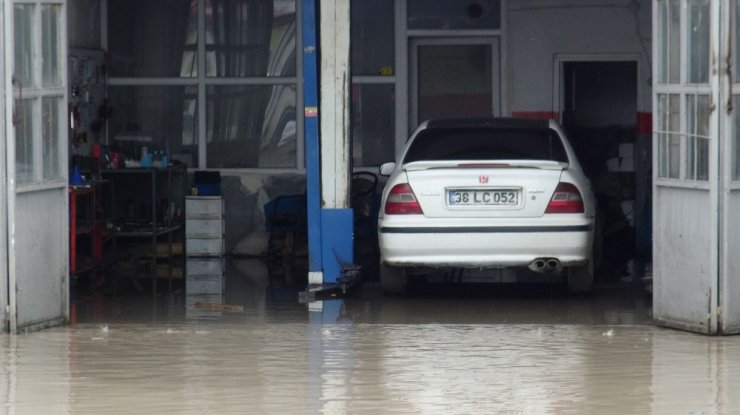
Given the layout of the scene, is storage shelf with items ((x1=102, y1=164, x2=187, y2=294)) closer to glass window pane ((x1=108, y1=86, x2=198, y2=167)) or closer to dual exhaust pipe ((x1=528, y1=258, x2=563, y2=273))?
glass window pane ((x1=108, y1=86, x2=198, y2=167))

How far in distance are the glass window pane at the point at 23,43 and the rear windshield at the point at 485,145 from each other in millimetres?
3582

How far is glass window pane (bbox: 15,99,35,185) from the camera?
10273 mm

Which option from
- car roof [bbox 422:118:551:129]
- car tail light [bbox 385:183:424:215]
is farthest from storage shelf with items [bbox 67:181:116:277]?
car roof [bbox 422:118:551:129]

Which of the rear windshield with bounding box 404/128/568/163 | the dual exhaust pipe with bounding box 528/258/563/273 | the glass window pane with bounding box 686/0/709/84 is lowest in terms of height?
the dual exhaust pipe with bounding box 528/258/563/273

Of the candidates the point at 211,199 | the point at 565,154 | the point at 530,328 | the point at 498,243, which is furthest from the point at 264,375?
the point at 211,199

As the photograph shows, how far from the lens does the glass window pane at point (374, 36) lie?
687 inches

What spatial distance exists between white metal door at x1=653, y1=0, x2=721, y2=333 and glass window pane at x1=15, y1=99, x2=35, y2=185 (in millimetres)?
4452

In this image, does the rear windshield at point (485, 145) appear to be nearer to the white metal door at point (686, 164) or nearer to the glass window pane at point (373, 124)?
the white metal door at point (686, 164)

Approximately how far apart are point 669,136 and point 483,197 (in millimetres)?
1837

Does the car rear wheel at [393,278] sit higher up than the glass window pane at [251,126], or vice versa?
the glass window pane at [251,126]

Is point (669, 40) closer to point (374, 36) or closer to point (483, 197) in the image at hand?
point (483, 197)

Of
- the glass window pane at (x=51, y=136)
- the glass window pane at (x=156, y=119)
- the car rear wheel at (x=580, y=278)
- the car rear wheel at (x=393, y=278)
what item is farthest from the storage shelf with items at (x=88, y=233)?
the car rear wheel at (x=580, y=278)

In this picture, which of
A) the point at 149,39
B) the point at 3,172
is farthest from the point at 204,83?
the point at 3,172

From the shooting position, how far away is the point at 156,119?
58.5ft
